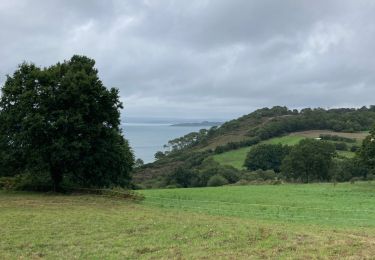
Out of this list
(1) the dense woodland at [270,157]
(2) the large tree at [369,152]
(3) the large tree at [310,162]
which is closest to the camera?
(2) the large tree at [369,152]

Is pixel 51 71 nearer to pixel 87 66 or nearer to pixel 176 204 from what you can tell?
pixel 87 66

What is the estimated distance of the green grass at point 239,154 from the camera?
121 metres

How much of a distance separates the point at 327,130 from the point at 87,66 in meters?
115

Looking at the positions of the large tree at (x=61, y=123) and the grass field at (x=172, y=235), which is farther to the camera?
the large tree at (x=61, y=123)

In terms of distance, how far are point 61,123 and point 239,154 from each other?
326 ft

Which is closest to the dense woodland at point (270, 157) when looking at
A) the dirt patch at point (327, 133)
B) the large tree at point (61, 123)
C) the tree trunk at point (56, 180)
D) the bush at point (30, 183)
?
the dirt patch at point (327, 133)

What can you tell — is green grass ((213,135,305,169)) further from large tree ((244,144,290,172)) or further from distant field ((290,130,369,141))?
large tree ((244,144,290,172))

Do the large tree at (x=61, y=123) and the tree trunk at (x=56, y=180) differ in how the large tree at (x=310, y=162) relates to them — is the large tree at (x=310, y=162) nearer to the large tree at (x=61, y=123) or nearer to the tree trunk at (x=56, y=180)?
the large tree at (x=61, y=123)

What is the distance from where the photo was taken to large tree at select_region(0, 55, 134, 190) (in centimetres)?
3425

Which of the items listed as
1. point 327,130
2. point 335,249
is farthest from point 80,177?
point 327,130

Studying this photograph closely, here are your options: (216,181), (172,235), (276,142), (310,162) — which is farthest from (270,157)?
(172,235)

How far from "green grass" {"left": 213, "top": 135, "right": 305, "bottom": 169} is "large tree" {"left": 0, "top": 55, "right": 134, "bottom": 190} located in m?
81.5

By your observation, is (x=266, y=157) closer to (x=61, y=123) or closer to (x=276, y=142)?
(x=276, y=142)

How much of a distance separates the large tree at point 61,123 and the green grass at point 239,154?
8146 cm
